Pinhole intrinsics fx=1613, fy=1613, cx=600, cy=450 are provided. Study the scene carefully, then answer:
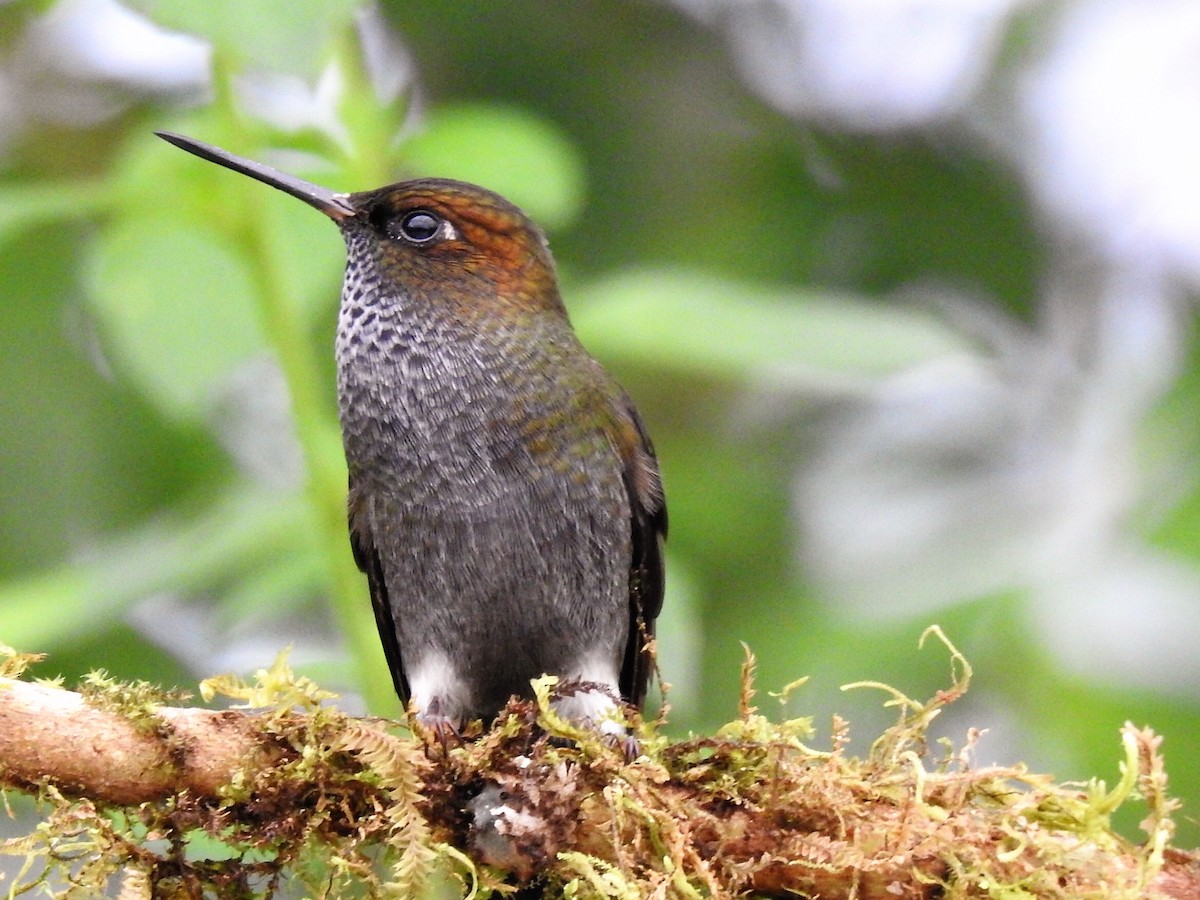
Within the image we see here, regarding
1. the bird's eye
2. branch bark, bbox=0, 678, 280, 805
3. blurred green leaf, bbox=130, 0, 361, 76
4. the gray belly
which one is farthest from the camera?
the bird's eye

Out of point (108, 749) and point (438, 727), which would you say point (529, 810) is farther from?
point (108, 749)

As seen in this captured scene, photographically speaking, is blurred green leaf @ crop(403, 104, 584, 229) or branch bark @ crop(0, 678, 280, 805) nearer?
branch bark @ crop(0, 678, 280, 805)

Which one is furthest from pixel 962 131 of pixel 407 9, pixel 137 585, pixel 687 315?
pixel 137 585

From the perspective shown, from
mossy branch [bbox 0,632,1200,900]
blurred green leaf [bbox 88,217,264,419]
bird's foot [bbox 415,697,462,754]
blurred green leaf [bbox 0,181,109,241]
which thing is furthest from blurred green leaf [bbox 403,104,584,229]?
mossy branch [bbox 0,632,1200,900]

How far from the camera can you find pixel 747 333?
3166 millimetres

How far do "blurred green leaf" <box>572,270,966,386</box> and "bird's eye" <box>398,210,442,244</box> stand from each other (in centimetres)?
55

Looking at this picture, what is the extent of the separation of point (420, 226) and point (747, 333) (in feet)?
3.08

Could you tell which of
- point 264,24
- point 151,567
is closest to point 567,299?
point 151,567

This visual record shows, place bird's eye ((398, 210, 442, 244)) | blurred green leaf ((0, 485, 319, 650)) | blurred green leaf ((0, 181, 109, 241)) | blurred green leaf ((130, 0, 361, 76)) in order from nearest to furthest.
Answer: blurred green leaf ((130, 0, 361, 76)), blurred green leaf ((0, 485, 319, 650)), blurred green leaf ((0, 181, 109, 241)), bird's eye ((398, 210, 442, 244))

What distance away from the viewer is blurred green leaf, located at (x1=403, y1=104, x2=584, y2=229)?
340 centimetres

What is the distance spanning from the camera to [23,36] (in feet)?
19.0

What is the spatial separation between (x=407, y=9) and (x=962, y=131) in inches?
83.9

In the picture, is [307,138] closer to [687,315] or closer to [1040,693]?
[687,315]

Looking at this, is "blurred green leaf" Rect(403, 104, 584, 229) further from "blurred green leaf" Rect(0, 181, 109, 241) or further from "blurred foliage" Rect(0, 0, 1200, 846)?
"blurred green leaf" Rect(0, 181, 109, 241)
